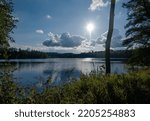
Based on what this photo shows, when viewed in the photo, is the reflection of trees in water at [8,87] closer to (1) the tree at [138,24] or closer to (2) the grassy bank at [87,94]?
(2) the grassy bank at [87,94]

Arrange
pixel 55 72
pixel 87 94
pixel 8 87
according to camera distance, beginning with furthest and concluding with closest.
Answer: pixel 55 72
pixel 8 87
pixel 87 94

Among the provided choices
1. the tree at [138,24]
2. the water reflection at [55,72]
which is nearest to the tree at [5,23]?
the water reflection at [55,72]

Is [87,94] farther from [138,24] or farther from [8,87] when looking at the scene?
Result: [138,24]

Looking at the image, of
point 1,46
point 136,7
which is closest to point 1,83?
point 1,46

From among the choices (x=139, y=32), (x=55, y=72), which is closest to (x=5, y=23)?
(x=55, y=72)

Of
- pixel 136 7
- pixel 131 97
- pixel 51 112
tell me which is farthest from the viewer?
pixel 136 7

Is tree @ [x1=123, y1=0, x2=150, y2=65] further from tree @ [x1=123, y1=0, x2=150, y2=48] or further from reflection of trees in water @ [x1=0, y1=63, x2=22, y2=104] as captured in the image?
reflection of trees in water @ [x1=0, y1=63, x2=22, y2=104]

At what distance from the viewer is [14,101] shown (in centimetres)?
840

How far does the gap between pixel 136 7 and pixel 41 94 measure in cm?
2549

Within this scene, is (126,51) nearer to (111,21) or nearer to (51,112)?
(111,21)

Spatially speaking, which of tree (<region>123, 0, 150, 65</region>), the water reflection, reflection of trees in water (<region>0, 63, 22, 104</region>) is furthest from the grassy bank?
tree (<region>123, 0, 150, 65</region>)

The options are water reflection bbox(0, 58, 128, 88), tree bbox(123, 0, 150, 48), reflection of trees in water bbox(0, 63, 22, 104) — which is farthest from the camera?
tree bbox(123, 0, 150, 48)

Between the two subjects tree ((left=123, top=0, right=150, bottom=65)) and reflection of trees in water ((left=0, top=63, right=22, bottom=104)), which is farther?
tree ((left=123, top=0, right=150, bottom=65))

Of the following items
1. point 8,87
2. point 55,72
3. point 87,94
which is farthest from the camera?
point 55,72
